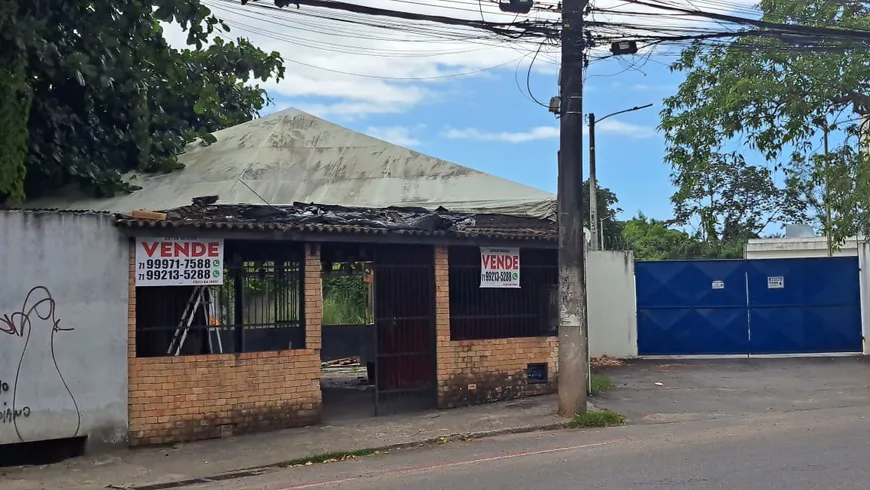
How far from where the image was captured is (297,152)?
599 inches

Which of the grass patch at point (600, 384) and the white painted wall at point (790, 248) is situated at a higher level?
the white painted wall at point (790, 248)

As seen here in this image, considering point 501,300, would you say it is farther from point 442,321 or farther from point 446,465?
point 446,465

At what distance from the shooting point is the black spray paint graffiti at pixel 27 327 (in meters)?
9.42

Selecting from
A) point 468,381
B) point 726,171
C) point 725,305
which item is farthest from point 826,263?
point 726,171

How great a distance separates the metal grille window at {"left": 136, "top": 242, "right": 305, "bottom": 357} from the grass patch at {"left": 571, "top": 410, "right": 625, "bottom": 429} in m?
3.74

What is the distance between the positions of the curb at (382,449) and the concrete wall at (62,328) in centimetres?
162

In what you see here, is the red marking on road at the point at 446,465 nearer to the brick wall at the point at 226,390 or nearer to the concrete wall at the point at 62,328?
the brick wall at the point at 226,390

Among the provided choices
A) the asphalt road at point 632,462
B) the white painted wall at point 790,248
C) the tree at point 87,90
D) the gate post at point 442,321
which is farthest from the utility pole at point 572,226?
the white painted wall at point 790,248

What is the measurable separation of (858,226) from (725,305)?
303 centimetres

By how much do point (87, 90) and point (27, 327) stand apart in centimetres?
438

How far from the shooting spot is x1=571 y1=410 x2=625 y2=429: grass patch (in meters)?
11.2

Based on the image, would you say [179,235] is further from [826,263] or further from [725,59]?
[826,263]

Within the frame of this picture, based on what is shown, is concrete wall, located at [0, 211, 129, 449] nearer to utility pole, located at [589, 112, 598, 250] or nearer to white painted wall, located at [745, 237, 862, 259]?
utility pole, located at [589, 112, 598, 250]

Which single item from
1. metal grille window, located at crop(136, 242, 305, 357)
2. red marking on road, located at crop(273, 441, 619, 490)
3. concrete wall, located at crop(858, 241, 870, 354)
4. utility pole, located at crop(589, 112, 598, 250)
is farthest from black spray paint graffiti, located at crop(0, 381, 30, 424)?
utility pole, located at crop(589, 112, 598, 250)
